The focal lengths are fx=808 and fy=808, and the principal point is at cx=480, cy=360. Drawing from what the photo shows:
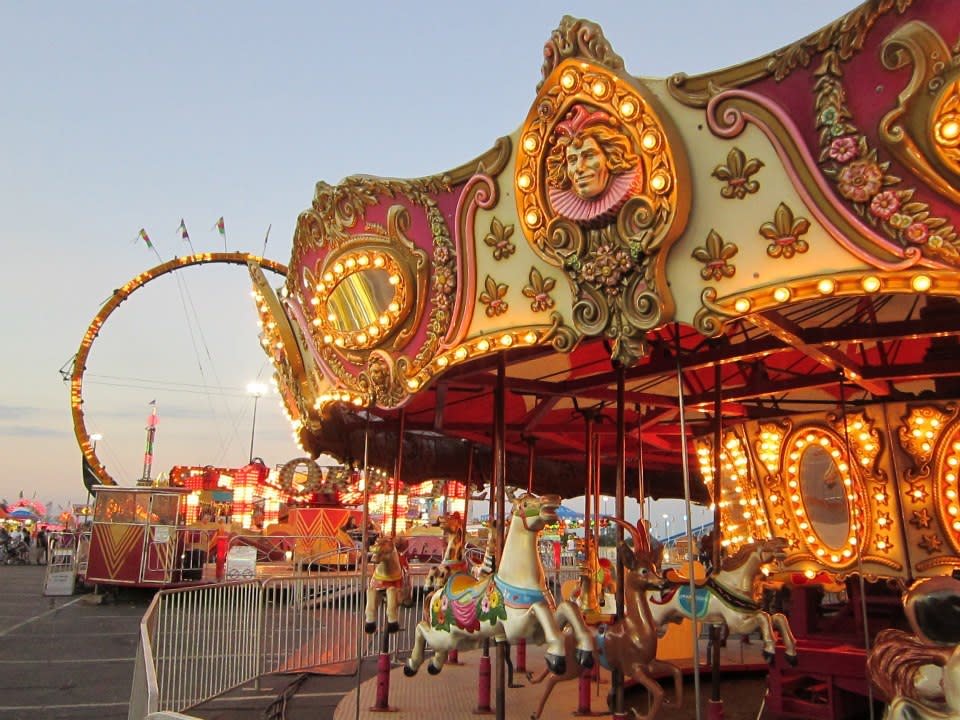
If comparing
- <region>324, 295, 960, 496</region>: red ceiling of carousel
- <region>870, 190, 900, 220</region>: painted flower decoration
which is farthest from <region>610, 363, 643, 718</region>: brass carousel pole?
<region>870, 190, 900, 220</region>: painted flower decoration

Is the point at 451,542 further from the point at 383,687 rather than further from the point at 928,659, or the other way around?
the point at 928,659

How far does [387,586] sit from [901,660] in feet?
14.6

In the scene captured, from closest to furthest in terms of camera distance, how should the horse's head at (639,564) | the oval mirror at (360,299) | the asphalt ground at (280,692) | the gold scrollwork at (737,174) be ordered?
the gold scrollwork at (737,174) → the horse's head at (639,564) → the oval mirror at (360,299) → the asphalt ground at (280,692)

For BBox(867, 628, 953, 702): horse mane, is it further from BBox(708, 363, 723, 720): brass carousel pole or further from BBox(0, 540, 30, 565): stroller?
BBox(0, 540, 30, 565): stroller

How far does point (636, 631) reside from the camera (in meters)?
5.28

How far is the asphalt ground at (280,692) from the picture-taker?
20.7 feet

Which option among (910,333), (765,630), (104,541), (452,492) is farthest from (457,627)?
(452,492)

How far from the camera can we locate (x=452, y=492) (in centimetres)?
2814

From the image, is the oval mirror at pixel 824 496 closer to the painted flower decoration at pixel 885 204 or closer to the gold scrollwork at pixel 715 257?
the gold scrollwork at pixel 715 257

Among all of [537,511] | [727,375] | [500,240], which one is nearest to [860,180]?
[500,240]

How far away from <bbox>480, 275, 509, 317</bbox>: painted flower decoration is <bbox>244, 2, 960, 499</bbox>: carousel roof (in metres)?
0.01

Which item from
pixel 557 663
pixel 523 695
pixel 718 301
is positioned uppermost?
pixel 718 301

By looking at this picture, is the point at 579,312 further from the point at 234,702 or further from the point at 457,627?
the point at 234,702

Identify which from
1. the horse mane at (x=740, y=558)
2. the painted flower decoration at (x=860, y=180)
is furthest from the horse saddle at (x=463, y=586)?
the painted flower decoration at (x=860, y=180)
